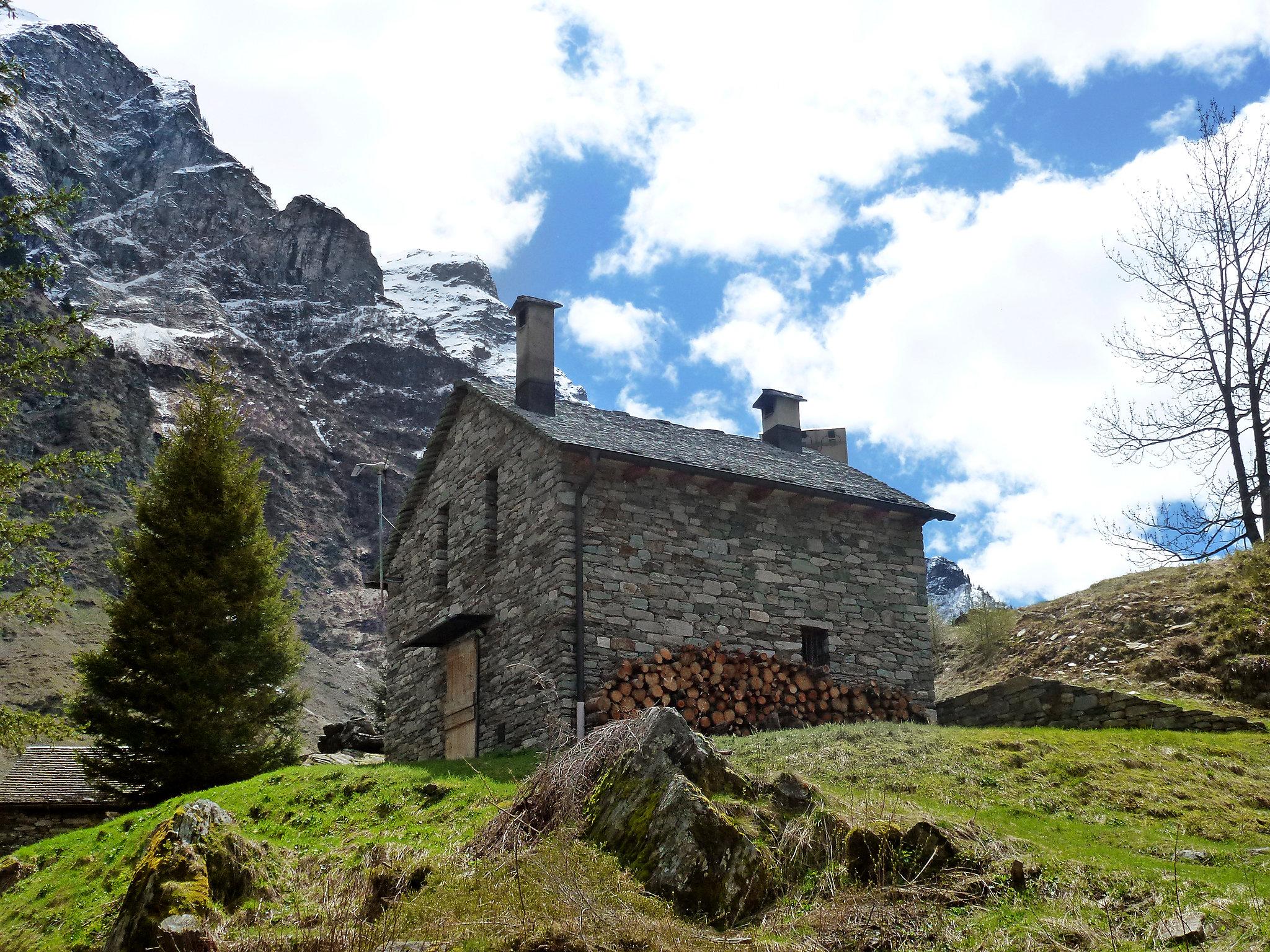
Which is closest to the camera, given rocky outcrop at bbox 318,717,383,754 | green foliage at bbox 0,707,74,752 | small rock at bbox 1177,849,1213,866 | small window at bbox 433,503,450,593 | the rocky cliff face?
small rock at bbox 1177,849,1213,866

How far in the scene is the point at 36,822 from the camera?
2056 centimetres

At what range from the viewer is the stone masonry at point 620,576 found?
1565 cm

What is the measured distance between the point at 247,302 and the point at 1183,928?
481ft

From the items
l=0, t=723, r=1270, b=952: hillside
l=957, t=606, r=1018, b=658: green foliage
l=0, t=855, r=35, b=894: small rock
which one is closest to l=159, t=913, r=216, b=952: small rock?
l=0, t=723, r=1270, b=952: hillside

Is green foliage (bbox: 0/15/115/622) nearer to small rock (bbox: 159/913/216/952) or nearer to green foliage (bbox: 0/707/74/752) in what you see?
green foliage (bbox: 0/707/74/752)

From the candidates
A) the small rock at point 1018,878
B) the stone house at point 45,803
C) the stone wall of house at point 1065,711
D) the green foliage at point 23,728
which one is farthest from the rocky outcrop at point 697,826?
the stone house at point 45,803

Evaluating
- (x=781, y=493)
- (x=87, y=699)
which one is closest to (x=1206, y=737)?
(x=781, y=493)

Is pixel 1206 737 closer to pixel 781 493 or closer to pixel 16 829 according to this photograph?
pixel 781 493

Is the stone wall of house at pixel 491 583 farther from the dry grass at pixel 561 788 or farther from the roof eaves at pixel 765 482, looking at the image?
the dry grass at pixel 561 788

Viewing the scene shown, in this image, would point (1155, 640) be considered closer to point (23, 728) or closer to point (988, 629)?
point (988, 629)

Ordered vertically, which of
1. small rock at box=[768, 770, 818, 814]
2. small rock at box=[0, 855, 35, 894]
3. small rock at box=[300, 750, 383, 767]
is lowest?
small rock at box=[0, 855, 35, 894]

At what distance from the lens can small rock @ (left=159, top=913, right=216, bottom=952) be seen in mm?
7207

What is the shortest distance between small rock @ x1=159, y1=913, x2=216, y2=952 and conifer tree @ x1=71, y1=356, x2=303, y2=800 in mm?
10583

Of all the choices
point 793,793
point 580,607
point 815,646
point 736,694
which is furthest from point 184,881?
Answer: point 815,646
